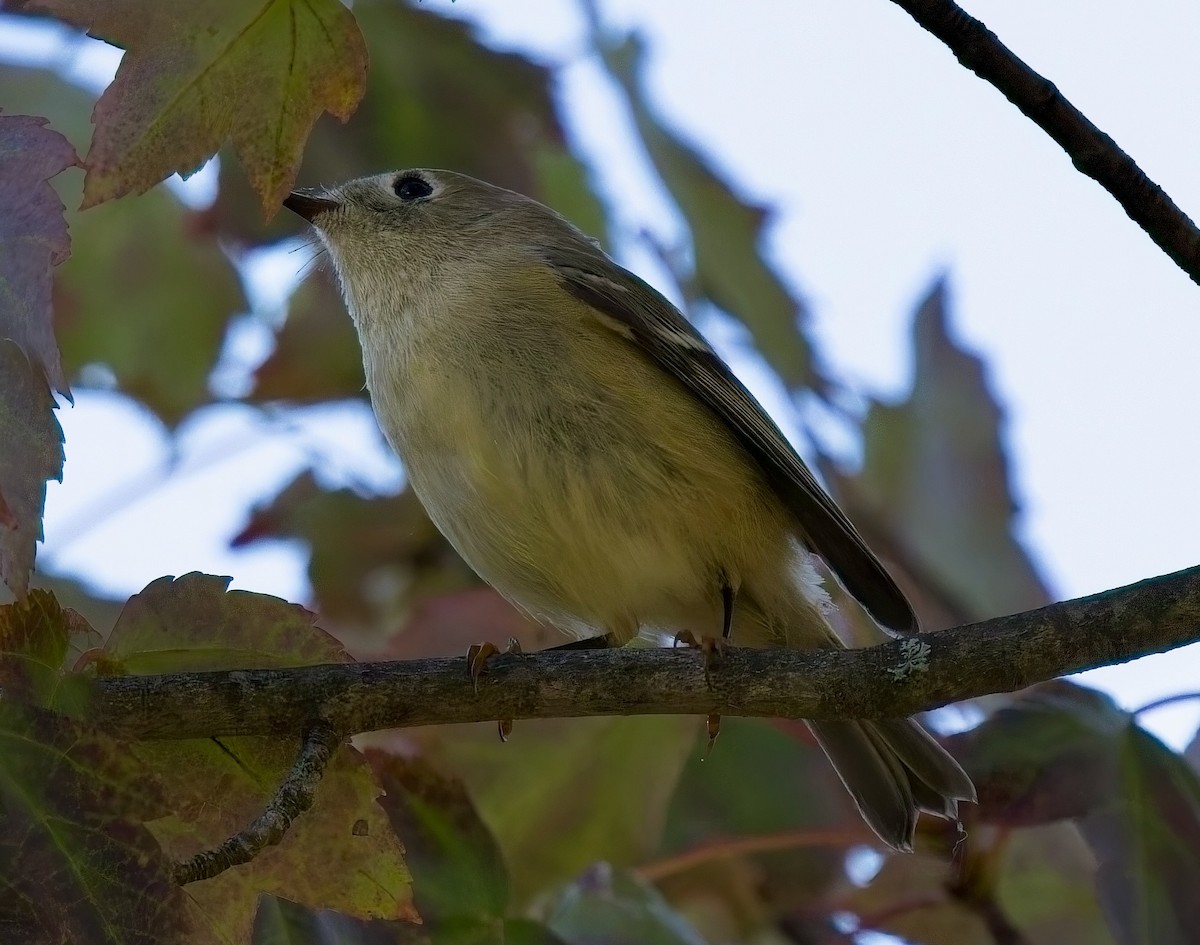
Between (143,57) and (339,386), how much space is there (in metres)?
1.66

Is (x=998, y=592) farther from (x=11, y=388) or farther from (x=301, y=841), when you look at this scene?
(x=11, y=388)

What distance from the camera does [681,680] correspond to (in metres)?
1.67

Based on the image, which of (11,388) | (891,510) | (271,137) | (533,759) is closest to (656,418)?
(891,510)

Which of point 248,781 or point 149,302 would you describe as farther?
point 149,302

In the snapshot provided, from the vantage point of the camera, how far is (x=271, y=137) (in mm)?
1370

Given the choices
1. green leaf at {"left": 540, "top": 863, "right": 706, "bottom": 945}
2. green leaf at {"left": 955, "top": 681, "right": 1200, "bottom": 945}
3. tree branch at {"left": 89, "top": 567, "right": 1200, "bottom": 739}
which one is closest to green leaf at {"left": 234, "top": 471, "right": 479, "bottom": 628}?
green leaf at {"left": 540, "top": 863, "right": 706, "bottom": 945}

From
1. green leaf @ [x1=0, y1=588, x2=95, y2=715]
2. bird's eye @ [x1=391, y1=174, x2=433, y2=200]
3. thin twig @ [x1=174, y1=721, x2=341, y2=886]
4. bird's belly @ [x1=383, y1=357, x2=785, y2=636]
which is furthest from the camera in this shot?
bird's eye @ [x1=391, y1=174, x2=433, y2=200]

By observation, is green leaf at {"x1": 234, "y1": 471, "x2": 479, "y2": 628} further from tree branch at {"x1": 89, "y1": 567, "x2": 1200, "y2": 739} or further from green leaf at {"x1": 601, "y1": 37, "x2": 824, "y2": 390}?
tree branch at {"x1": 89, "y1": 567, "x2": 1200, "y2": 739}

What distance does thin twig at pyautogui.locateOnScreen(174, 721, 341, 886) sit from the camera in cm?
136

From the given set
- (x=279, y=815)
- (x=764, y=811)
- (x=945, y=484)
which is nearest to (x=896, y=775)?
(x=764, y=811)

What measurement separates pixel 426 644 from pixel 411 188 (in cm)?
103

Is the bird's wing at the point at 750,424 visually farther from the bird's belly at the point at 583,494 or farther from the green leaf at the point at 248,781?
the green leaf at the point at 248,781

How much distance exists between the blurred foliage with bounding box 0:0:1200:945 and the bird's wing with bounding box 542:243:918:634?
67 mm

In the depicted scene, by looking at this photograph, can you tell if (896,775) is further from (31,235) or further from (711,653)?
(31,235)
